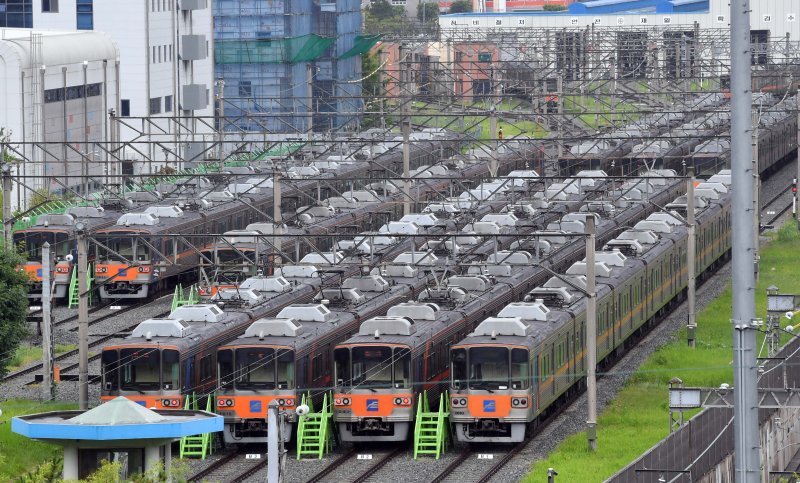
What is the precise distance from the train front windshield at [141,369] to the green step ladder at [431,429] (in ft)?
14.5

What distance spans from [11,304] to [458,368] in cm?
1057

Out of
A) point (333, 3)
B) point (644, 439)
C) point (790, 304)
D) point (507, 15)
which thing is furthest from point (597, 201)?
point (507, 15)

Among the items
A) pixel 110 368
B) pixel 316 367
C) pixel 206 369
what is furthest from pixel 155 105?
pixel 110 368

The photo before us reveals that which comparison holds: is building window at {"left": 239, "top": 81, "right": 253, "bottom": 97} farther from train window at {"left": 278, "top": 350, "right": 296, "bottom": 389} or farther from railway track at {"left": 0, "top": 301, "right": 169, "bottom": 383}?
train window at {"left": 278, "top": 350, "right": 296, "bottom": 389}

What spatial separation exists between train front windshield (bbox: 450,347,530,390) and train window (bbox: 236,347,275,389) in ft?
10.7

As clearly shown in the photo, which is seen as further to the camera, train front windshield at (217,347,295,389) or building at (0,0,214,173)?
building at (0,0,214,173)

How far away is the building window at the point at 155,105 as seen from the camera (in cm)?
7550

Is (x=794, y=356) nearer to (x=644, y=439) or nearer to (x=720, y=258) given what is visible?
(x=644, y=439)

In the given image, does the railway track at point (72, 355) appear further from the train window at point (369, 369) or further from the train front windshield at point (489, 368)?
the train front windshield at point (489, 368)

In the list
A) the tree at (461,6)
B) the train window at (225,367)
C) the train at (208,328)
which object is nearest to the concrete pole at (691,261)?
the train at (208,328)

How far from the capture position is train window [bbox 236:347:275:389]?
102ft

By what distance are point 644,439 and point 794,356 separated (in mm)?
3189

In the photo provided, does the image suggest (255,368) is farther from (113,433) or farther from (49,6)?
(49,6)

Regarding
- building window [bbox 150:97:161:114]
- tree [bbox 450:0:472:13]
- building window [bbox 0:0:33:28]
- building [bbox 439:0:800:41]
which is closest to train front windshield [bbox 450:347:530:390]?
building window [bbox 150:97:161:114]
